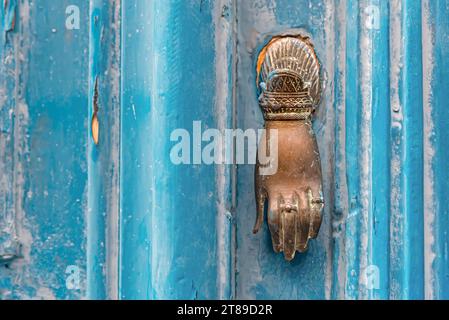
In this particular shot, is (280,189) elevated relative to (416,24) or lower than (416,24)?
lower

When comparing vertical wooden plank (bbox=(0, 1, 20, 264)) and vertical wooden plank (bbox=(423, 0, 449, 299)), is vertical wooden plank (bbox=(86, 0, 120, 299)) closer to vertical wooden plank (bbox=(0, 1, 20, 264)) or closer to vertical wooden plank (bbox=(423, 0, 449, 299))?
vertical wooden plank (bbox=(0, 1, 20, 264))

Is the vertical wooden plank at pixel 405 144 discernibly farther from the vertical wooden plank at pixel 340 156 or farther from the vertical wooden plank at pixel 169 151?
the vertical wooden plank at pixel 169 151

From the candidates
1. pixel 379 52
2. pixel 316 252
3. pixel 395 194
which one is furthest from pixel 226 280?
pixel 379 52

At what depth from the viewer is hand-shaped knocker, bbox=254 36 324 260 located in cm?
74

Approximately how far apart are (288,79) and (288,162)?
10 cm

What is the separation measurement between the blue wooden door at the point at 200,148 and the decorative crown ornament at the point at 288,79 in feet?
0.05

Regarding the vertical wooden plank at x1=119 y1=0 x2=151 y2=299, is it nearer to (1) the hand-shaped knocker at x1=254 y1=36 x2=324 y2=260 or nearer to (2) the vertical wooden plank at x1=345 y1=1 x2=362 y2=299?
(1) the hand-shaped knocker at x1=254 y1=36 x2=324 y2=260

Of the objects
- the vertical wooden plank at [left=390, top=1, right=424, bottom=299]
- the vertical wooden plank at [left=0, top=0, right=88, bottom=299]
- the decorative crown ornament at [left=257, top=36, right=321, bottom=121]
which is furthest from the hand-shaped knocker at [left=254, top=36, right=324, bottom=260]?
the vertical wooden plank at [left=0, top=0, right=88, bottom=299]

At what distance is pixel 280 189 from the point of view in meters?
0.74

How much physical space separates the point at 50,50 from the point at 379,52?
41 cm

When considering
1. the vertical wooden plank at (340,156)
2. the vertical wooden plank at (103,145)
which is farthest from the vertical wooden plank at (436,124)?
the vertical wooden plank at (103,145)

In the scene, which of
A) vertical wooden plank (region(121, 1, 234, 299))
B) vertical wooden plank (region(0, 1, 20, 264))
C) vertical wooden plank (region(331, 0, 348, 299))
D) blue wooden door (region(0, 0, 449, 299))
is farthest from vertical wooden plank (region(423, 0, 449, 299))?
vertical wooden plank (region(0, 1, 20, 264))

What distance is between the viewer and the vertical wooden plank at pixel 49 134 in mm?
743
